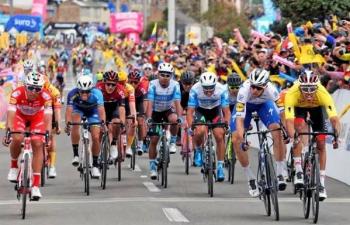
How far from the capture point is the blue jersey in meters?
17.9

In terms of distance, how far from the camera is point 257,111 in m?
15.9

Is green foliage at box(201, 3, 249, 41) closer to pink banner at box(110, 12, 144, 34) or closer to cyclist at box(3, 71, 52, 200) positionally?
pink banner at box(110, 12, 144, 34)

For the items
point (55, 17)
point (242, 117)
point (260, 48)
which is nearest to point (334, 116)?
point (242, 117)

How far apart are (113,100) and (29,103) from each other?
4.12 meters

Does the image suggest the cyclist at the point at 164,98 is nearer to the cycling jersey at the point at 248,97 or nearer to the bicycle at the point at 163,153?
the bicycle at the point at 163,153

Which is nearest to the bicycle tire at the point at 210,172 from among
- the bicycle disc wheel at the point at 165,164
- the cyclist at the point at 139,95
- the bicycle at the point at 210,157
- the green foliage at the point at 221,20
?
the bicycle at the point at 210,157

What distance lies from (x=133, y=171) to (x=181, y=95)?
1.60 meters

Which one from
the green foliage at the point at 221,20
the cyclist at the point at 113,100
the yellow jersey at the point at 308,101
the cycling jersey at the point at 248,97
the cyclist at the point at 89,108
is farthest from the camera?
the green foliage at the point at 221,20

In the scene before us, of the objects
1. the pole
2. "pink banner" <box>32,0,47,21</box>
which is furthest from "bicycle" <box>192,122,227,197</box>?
"pink banner" <box>32,0,47,21</box>

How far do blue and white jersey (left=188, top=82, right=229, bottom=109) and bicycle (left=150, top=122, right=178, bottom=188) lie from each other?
66cm

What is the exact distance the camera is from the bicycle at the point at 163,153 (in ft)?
59.7

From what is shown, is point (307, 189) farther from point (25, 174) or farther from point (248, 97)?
point (25, 174)

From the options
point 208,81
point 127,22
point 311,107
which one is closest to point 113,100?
point 208,81

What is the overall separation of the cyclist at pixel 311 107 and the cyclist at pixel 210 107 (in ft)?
9.21
